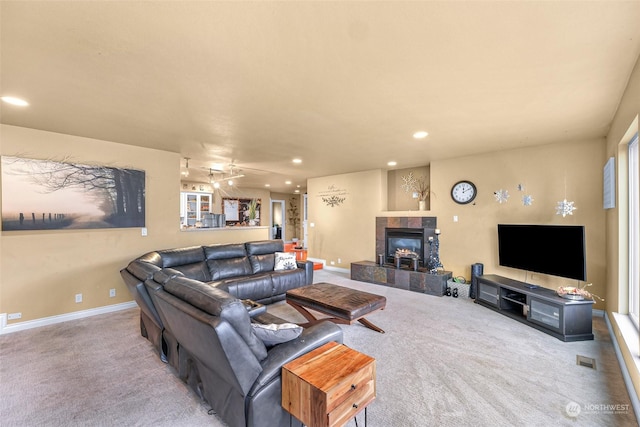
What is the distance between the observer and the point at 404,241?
578 cm

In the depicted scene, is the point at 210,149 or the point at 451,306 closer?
the point at 451,306

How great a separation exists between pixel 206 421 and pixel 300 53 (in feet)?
8.48

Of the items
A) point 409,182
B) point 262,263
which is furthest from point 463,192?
point 262,263

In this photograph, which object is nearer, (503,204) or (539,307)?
(539,307)

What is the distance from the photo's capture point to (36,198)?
11.3ft

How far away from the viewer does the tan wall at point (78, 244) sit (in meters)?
3.37

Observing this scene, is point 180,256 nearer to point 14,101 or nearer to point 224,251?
point 224,251

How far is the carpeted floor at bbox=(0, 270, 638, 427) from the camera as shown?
1892 mm

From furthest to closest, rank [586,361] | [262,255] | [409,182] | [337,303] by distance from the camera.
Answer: [409,182] < [262,255] < [337,303] < [586,361]

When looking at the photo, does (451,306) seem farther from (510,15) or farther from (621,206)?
(510,15)

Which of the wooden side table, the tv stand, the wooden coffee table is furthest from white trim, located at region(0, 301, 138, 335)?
the tv stand

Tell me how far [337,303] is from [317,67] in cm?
235

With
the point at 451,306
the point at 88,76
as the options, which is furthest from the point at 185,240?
the point at 451,306

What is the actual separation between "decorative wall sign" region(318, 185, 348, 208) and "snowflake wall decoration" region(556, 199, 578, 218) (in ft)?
13.4
